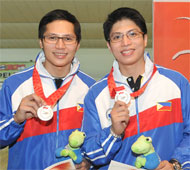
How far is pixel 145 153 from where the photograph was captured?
61.7 inches

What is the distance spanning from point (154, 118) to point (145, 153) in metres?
0.32

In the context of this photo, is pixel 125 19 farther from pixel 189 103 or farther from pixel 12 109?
pixel 12 109

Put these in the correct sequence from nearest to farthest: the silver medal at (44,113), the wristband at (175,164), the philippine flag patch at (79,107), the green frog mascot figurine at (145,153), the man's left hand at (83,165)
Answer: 1. the green frog mascot figurine at (145,153)
2. the wristband at (175,164)
3. the silver medal at (44,113)
4. the man's left hand at (83,165)
5. the philippine flag patch at (79,107)

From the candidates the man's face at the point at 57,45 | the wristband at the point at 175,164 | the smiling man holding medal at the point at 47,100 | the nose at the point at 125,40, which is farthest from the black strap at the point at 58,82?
the wristband at the point at 175,164

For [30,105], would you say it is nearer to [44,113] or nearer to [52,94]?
[44,113]

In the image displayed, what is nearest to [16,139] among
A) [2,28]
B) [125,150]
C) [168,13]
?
[125,150]

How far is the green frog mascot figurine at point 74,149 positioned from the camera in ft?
5.60

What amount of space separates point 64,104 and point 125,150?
599 mm

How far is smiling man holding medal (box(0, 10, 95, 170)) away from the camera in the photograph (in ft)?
6.29

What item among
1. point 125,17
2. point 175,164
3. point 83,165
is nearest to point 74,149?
point 83,165

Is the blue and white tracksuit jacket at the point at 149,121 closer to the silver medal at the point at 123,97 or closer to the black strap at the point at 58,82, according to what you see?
the silver medal at the point at 123,97

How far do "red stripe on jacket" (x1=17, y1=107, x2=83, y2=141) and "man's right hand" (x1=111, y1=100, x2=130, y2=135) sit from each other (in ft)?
1.58

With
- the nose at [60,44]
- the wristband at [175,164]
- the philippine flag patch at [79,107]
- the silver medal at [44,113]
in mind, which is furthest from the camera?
the philippine flag patch at [79,107]

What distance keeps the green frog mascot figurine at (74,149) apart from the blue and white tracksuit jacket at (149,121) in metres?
0.05
